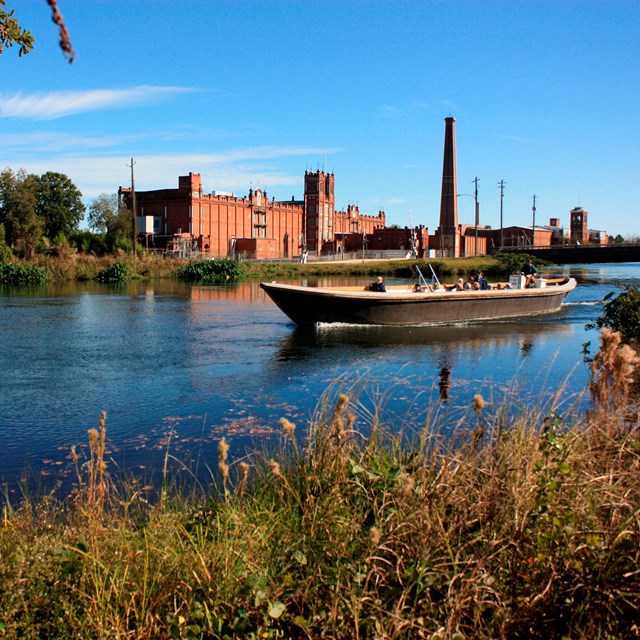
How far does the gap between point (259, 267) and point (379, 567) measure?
63817mm

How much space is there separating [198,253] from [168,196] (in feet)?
33.5

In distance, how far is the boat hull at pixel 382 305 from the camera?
23.9m

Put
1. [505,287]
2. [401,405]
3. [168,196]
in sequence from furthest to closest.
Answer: [168,196], [505,287], [401,405]

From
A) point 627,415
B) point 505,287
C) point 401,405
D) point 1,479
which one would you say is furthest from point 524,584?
point 505,287

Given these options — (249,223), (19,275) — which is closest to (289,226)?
(249,223)

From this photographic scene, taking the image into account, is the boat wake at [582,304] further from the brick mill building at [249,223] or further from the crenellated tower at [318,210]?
the crenellated tower at [318,210]

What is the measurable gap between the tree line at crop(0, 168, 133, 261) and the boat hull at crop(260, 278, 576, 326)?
3741cm

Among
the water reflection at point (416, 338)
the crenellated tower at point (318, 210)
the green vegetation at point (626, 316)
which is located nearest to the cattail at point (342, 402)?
the green vegetation at point (626, 316)

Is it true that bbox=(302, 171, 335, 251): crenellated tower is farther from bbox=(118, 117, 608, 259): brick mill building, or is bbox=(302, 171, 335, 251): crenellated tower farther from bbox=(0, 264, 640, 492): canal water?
bbox=(0, 264, 640, 492): canal water

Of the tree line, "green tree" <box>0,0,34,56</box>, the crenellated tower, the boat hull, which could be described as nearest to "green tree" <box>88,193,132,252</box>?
the tree line

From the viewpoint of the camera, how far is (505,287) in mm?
31250

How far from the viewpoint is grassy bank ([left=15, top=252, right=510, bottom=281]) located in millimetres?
56875

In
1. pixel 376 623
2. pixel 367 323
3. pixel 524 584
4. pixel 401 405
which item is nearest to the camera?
pixel 376 623

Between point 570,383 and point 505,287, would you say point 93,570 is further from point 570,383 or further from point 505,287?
point 505,287
